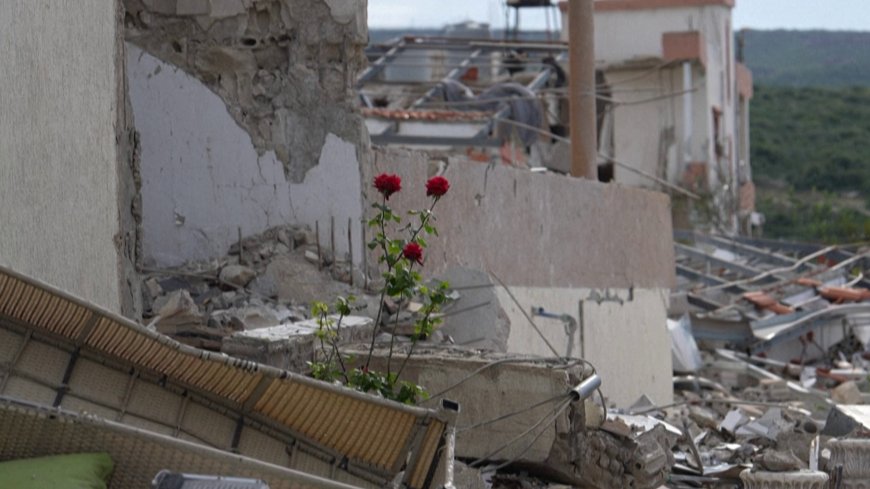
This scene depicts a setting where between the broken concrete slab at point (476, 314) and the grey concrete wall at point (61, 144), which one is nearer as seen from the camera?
the grey concrete wall at point (61, 144)

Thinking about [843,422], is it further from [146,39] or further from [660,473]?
[146,39]

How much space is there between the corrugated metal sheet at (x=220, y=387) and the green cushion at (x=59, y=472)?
865 millimetres

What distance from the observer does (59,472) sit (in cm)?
390

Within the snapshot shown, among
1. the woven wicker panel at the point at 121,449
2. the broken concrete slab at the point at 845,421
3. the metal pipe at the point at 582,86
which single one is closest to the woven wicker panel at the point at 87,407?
the woven wicker panel at the point at 121,449

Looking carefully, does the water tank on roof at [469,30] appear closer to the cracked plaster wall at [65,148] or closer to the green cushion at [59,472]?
the cracked plaster wall at [65,148]

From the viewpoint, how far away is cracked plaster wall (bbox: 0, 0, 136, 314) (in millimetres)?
5840

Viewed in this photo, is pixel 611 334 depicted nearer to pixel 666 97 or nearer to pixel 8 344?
pixel 8 344

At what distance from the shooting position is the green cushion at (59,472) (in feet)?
12.6

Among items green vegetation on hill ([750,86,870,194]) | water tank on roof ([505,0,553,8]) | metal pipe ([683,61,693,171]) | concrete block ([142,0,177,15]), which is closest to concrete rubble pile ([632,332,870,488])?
concrete block ([142,0,177,15])

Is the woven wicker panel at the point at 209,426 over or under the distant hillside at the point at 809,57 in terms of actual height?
over

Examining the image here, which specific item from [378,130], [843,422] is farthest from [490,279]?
[378,130]

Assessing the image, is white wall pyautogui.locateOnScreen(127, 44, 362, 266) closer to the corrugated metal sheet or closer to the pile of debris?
the pile of debris

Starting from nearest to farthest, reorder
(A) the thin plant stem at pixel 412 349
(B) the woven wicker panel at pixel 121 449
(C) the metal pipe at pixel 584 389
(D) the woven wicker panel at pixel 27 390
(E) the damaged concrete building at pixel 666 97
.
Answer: (B) the woven wicker panel at pixel 121 449 < (D) the woven wicker panel at pixel 27 390 < (A) the thin plant stem at pixel 412 349 < (C) the metal pipe at pixel 584 389 < (E) the damaged concrete building at pixel 666 97

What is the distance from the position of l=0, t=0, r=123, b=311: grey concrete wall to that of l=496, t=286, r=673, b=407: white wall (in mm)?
3463
